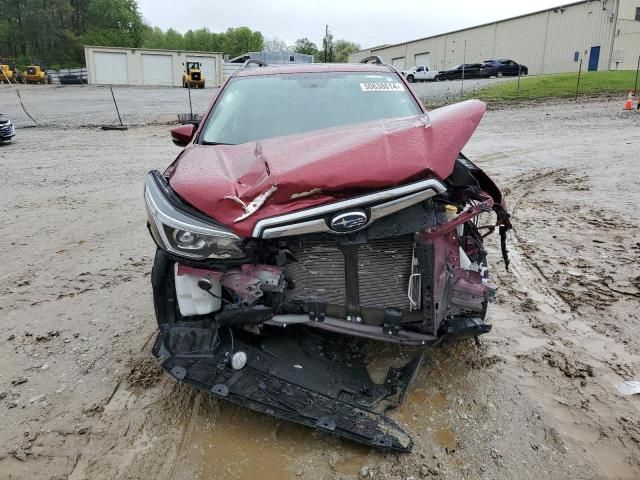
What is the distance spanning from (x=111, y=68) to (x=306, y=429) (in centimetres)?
4814

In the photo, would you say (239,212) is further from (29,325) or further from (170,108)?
(170,108)

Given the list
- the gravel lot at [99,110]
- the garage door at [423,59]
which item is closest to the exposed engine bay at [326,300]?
the gravel lot at [99,110]

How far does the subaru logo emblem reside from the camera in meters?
2.26

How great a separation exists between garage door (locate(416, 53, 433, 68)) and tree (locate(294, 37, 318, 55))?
28629mm

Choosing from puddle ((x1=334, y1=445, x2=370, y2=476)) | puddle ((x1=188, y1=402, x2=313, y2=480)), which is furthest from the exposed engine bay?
puddle ((x1=188, y1=402, x2=313, y2=480))

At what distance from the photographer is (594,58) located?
38.0m

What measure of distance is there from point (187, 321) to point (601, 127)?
14614mm

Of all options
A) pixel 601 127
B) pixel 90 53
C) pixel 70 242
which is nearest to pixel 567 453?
pixel 70 242

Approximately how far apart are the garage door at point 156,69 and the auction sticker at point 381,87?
45.7 metres

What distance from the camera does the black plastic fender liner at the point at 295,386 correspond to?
2361 millimetres

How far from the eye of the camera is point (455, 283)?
8.86 ft

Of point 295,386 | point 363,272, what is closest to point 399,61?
point 363,272

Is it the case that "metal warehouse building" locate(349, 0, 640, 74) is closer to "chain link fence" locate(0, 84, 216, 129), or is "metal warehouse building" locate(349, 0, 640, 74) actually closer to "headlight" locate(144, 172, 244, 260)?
"chain link fence" locate(0, 84, 216, 129)

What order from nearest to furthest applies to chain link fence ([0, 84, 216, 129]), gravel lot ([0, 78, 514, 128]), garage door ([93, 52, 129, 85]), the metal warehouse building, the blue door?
chain link fence ([0, 84, 216, 129]) → gravel lot ([0, 78, 514, 128]) → the metal warehouse building → the blue door → garage door ([93, 52, 129, 85])
